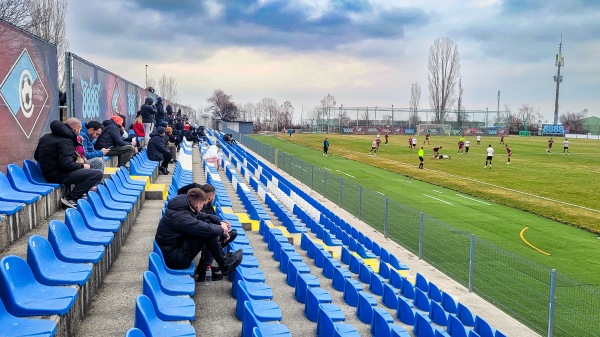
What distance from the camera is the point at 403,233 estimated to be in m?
14.9

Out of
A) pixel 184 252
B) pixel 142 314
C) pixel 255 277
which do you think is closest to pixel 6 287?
pixel 142 314

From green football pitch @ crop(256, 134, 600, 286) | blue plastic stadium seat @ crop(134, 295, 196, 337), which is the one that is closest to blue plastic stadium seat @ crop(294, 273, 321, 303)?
blue plastic stadium seat @ crop(134, 295, 196, 337)

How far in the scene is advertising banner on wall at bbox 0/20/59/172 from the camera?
6668mm

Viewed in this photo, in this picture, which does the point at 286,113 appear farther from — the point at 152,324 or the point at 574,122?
the point at 152,324

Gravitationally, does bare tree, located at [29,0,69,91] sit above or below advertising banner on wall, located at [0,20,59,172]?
above

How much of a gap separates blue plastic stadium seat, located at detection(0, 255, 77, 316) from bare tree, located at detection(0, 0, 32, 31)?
2233cm

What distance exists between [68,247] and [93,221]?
98 cm

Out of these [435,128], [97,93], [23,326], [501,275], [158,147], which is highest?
[97,93]

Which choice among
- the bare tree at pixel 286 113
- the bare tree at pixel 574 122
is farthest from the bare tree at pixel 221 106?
the bare tree at pixel 574 122

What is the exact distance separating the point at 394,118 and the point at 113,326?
98705mm

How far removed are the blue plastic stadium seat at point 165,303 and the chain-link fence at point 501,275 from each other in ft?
18.2

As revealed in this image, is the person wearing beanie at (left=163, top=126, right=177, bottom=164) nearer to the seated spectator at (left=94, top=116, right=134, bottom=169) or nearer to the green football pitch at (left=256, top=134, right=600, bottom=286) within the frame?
the seated spectator at (left=94, top=116, right=134, bottom=169)

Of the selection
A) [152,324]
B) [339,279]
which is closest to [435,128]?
[339,279]

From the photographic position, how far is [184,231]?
544 cm
